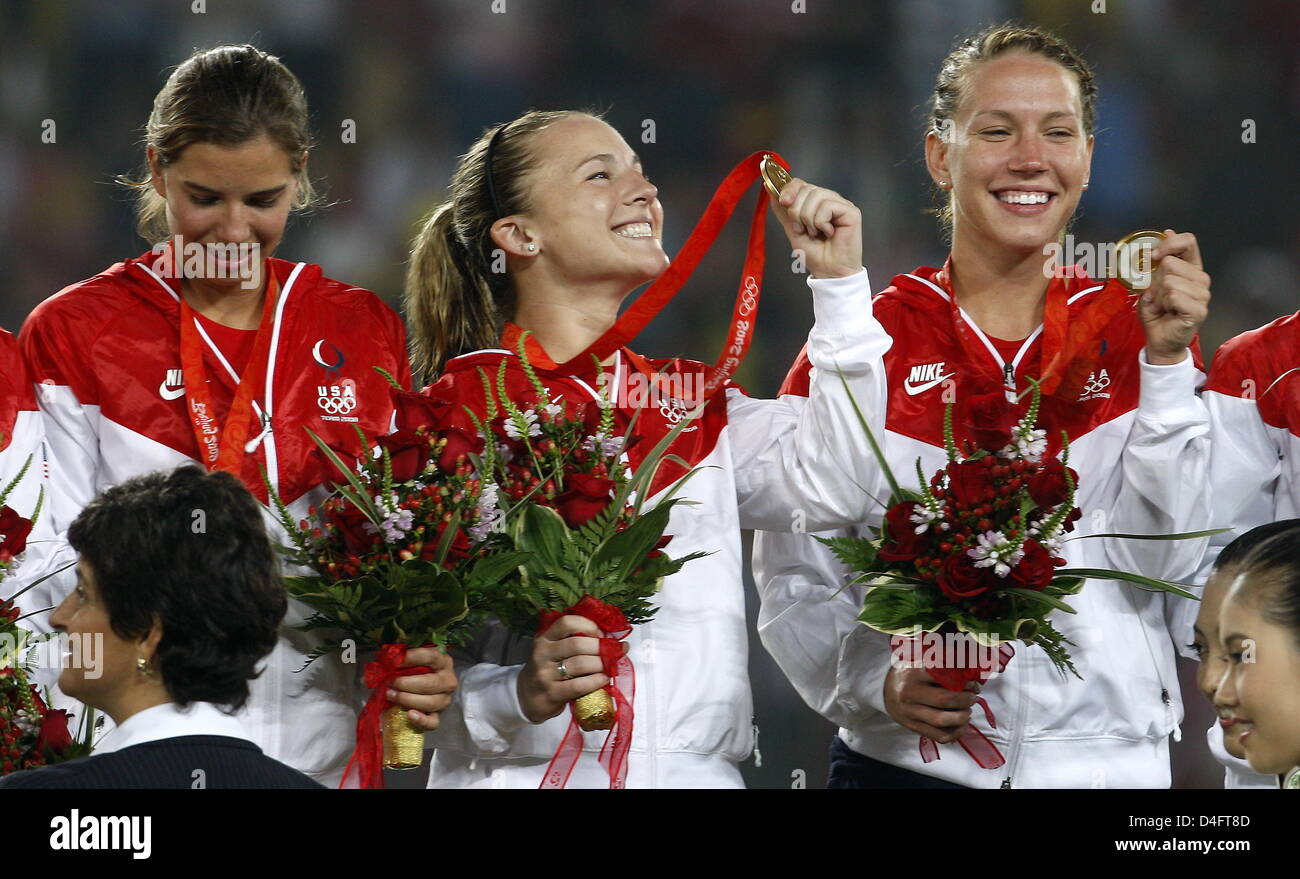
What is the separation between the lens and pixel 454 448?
2.84 metres

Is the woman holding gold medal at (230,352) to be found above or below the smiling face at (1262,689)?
above

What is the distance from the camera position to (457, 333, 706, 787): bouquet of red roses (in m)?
2.75

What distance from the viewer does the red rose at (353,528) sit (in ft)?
8.98

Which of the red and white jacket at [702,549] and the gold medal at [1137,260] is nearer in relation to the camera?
the red and white jacket at [702,549]

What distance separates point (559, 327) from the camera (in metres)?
3.36

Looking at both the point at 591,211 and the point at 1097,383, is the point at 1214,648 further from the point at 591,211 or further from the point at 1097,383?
the point at 591,211

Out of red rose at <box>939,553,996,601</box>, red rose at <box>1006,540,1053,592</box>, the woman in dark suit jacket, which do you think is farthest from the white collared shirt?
red rose at <box>1006,540,1053,592</box>

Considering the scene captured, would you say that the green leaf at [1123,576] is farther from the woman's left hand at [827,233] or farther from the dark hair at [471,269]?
the dark hair at [471,269]

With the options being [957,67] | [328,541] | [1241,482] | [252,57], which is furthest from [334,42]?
[1241,482]

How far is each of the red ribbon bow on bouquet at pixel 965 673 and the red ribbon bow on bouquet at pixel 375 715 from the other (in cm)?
85

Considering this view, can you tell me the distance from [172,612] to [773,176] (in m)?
1.43

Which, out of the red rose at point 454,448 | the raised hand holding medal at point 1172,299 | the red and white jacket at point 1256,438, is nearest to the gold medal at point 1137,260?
the raised hand holding medal at point 1172,299

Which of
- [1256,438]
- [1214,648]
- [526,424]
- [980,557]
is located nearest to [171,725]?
[526,424]

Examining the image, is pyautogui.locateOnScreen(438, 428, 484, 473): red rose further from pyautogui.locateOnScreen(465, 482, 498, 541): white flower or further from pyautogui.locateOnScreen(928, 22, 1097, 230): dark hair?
pyautogui.locateOnScreen(928, 22, 1097, 230): dark hair
